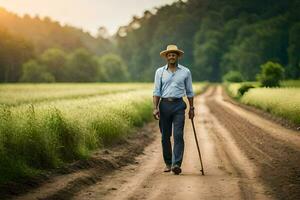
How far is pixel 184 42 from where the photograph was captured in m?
166

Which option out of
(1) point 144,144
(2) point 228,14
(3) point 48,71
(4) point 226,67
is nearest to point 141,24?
(2) point 228,14

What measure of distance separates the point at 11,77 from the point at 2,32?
10.2 m

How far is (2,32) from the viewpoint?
86.6 m

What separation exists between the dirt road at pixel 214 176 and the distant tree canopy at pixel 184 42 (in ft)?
263

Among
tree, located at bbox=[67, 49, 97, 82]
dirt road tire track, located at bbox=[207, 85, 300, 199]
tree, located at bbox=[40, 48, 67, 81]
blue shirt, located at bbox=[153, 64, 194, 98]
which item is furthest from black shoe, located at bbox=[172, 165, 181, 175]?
tree, located at bbox=[67, 49, 97, 82]

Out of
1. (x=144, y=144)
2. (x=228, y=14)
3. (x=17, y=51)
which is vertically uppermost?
(x=228, y=14)

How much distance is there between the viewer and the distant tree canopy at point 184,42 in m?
98.4

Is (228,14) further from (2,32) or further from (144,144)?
(144,144)

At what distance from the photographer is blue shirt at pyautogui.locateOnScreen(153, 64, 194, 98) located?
32.2ft

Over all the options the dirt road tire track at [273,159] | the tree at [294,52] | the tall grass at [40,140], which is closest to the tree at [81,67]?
the tree at [294,52]

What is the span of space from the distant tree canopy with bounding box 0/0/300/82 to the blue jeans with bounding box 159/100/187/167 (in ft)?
271

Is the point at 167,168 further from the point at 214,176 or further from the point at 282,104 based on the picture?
the point at 282,104

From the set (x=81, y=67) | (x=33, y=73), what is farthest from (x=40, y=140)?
(x=81, y=67)

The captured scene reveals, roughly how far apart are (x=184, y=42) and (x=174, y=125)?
157750 millimetres
